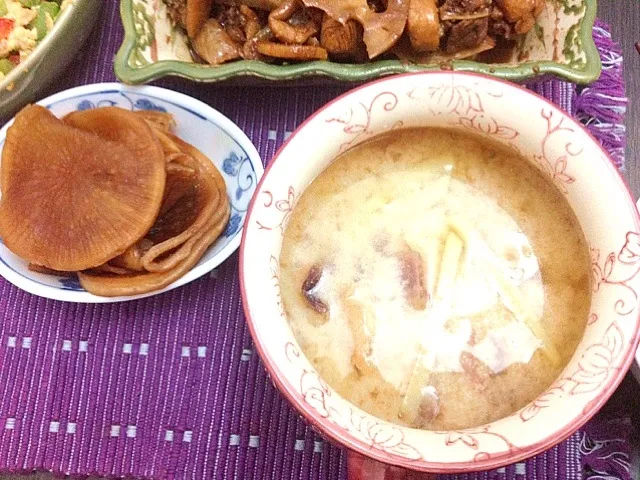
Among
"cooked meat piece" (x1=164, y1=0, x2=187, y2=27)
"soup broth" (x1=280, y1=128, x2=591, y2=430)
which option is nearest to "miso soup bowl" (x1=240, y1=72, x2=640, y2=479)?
"soup broth" (x1=280, y1=128, x2=591, y2=430)

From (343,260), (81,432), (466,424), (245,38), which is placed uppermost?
(245,38)

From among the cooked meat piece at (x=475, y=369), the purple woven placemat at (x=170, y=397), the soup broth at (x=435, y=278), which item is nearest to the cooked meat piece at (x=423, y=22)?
the purple woven placemat at (x=170, y=397)

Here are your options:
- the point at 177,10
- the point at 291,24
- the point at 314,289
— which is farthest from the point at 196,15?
the point at 314,289

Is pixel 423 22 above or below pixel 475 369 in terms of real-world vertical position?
above

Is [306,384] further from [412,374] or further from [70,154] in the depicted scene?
[70,154]

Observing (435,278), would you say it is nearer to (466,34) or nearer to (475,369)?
(475,369)

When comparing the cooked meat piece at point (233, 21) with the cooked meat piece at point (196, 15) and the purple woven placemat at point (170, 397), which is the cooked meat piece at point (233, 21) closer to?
the cooked meat piece at point (196, 15)

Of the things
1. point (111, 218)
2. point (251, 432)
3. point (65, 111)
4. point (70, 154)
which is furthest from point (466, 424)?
point (65, 111)
